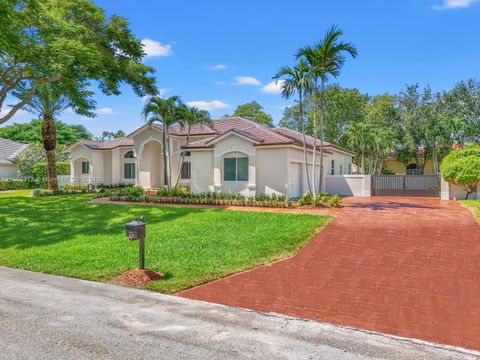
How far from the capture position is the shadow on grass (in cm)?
1195

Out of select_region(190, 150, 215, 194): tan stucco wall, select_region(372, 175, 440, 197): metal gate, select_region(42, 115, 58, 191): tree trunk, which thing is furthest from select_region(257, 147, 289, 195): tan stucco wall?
select_region(42, 115, 58, 191): tree trunk

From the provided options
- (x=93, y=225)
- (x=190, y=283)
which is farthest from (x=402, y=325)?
(x=93, y=225)

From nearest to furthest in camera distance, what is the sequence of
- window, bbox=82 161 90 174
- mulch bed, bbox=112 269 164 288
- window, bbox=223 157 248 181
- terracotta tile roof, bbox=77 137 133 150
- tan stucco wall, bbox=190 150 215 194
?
mulch bed, bbox=112 269 164 288 → window, bbox=223 157 248 181 → tan stucco wall, bbox=190 150 215 194 → terracotta tile roof, bbox=77 137 133 150 → window, bbox=82 161 90 174

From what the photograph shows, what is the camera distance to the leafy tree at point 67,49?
16.5m

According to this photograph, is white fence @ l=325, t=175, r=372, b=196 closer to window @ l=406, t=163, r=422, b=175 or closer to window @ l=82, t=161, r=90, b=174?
window @ l=406, t=163, r=422, b=175

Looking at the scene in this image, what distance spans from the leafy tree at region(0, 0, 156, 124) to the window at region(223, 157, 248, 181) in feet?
26.5

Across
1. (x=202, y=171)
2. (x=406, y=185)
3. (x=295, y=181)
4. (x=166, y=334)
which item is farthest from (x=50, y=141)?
(x=166, y=334)

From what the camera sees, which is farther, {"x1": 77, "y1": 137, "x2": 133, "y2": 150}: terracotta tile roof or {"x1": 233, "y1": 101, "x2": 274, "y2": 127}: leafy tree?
{"x1": 233, "y1": 101, "x2": 274, "y2": 127}: leafy tree

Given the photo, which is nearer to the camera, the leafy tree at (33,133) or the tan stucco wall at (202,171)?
the tan stucco wall at (202,171)

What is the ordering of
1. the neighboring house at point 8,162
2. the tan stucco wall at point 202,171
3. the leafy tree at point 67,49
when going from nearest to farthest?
the leafy tree at point 67,49
the tan stucco wall at point 202,171
the neighboring house at point 8,162

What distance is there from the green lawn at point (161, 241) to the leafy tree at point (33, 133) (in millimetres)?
51771

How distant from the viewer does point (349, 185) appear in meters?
25.1

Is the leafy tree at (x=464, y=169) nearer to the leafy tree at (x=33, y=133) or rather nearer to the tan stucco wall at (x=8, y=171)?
the tan stucco wall at (x=8, y=171)

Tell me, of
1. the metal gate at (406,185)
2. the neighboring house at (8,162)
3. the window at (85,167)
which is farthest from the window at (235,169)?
the neighboring house at (8,162)
